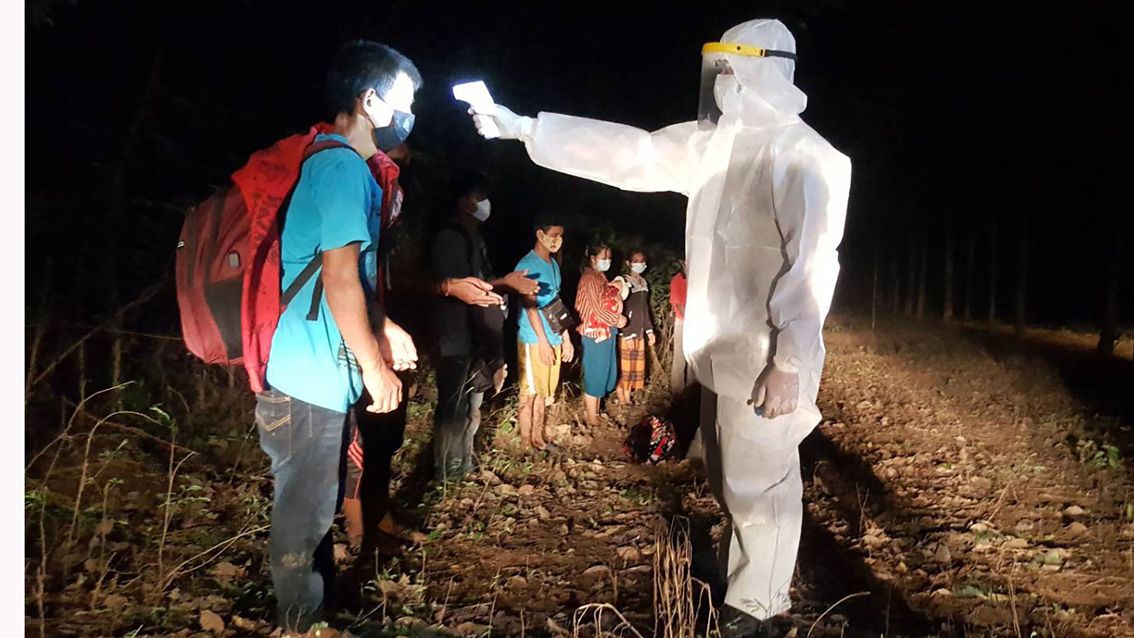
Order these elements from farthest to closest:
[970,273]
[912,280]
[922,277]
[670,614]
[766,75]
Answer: [912,280] < [922,277] < [970,273] < [670,614] < [766,75]

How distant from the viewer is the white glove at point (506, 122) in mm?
2785

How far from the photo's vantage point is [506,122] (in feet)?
9.20

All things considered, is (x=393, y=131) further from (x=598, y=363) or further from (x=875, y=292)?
(x=875, y=292)

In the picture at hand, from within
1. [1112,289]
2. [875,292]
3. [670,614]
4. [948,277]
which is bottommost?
[670,614]

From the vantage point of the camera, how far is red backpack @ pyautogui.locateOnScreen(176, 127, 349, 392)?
246cm

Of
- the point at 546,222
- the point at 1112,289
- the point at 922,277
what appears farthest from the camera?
the point at 922,277

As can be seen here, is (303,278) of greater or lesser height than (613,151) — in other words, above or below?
below

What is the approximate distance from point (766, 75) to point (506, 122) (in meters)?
0.95

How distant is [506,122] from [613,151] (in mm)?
414

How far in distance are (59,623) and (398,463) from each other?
8.09 feet

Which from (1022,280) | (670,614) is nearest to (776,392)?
(670,614)

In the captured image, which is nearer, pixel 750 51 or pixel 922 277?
pixel 750 51

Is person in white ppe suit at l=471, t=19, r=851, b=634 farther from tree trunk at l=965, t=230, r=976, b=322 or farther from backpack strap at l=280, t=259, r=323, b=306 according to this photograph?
tree trunk at l=965, t=230, r=976, b=322

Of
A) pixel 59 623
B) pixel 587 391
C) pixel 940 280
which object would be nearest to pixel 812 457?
pixel 587 391
